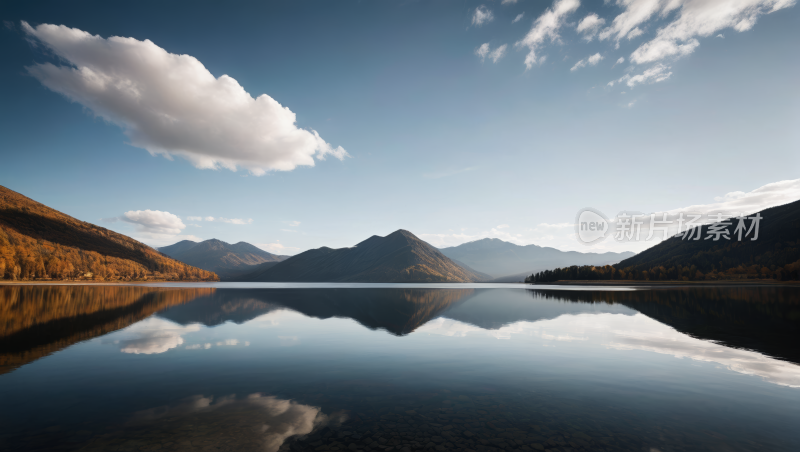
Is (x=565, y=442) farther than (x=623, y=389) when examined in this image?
No

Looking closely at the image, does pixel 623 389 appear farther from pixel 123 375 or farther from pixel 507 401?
pixel 123 375

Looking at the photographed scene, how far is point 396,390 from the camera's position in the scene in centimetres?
1850

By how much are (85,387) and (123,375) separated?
8.61 ft

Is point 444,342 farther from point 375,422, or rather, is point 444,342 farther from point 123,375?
point 123,375

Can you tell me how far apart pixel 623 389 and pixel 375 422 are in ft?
46.8

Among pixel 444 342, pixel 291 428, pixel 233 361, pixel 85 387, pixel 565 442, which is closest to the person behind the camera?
pixel 565 442

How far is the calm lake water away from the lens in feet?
40.9

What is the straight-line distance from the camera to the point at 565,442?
40.1ft

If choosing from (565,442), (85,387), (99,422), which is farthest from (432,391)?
(85,387)

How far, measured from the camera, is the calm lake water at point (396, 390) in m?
12.5

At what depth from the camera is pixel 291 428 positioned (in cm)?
1331

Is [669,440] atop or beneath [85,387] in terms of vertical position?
atop

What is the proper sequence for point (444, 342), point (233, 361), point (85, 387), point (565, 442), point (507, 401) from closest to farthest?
point (565, 442)
point (507, 401)
point (85, 387)
point (233, 361)
point (444, 342)

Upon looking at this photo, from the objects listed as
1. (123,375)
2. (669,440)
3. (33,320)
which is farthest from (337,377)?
(33,320)
